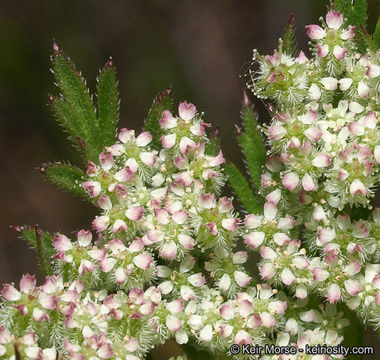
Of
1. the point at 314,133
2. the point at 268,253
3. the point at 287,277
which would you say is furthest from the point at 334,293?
the point at 314,133

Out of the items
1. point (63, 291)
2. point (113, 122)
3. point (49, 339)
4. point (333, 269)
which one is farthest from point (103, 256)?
point (333, 269)

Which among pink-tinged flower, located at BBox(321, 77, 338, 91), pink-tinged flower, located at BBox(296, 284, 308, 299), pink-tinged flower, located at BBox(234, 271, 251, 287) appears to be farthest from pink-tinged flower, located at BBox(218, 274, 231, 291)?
pink-tinged flower, located at BBox(321, 77, 338, 91)

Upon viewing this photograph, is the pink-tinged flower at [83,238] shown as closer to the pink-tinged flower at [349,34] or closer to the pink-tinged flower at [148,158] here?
the pink-tinged flower at [148,158]

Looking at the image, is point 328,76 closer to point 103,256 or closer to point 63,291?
point 103,256

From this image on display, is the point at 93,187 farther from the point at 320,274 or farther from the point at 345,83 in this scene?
the point at 345,83

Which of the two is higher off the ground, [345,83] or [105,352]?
[345,83]

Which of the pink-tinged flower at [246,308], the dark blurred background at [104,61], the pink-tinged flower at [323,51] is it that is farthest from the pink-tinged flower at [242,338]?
the dark blurred background at [104,61]
